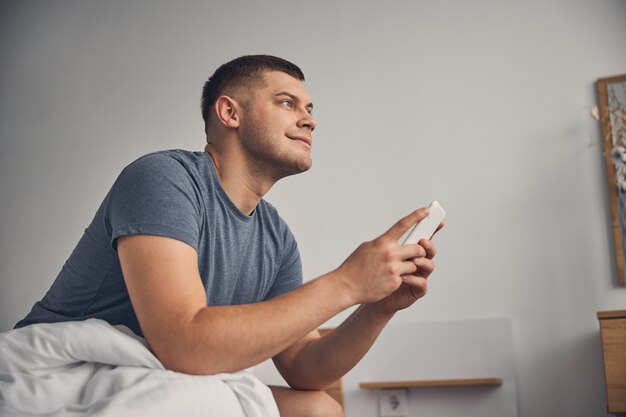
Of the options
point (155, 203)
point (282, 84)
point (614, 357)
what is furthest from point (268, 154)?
point (614, 357)

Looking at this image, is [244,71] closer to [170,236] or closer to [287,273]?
[287,273]

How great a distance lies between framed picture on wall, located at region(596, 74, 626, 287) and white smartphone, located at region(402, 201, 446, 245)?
1.55m

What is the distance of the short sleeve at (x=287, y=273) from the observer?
5.05 feet

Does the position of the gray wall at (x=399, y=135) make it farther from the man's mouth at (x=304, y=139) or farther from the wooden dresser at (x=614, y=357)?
the man's mouth at (x=304, y=139)

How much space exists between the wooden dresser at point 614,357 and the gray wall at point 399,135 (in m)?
0.27

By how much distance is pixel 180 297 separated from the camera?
1021 mm

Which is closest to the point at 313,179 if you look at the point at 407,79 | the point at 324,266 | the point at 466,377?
the point at 324,266

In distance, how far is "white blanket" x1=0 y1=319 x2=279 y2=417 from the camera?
0.94 m

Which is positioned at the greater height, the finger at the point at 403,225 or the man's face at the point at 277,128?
the man's face at the point at 277,128

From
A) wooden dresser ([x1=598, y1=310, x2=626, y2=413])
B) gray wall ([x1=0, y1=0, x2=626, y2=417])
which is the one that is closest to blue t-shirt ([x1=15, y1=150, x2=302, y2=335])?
wooden dresser ([x1=598, y1=310, x2=626, y2=413])

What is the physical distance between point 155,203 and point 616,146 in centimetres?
200

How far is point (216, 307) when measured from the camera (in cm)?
104

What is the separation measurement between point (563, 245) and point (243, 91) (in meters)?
1.54

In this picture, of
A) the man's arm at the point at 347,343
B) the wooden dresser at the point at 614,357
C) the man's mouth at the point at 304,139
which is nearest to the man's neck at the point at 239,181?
the man's mouth at the point at 304,139
